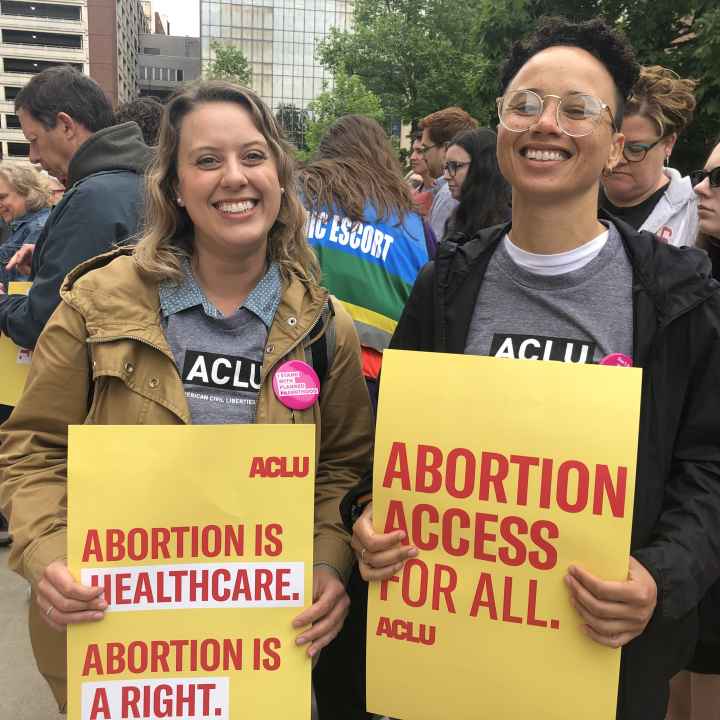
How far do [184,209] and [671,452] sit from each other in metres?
1.40

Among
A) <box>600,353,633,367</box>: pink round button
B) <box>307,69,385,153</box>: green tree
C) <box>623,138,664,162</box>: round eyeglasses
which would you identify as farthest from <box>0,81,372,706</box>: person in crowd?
<box>307,69,385,153</box>: green tree

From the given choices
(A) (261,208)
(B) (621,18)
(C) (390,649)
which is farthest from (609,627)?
(B) (621,18)

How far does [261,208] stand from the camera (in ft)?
5.82

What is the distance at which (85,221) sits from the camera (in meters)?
2.64

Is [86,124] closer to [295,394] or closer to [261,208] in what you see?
[261,208]

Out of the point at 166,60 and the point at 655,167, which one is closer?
the point at 655,167

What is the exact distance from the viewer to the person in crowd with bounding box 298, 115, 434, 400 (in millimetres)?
3086

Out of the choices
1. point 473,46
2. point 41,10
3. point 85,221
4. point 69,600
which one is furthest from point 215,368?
point 41,10

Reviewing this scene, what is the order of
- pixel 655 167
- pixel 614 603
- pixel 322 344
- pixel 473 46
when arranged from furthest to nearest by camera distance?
pixel 473 46
pixel 655 167
pixel 322 344
pixel 614 603

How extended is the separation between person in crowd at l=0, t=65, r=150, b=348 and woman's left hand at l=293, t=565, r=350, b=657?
1.62 meters

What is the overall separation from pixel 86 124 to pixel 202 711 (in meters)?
2.63

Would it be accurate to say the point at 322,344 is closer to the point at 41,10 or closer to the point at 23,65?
the point at 23,65

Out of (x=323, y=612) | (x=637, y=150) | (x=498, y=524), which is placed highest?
(x=637, y=150)

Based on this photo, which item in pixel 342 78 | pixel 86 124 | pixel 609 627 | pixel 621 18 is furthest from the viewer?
pixel 342 78
